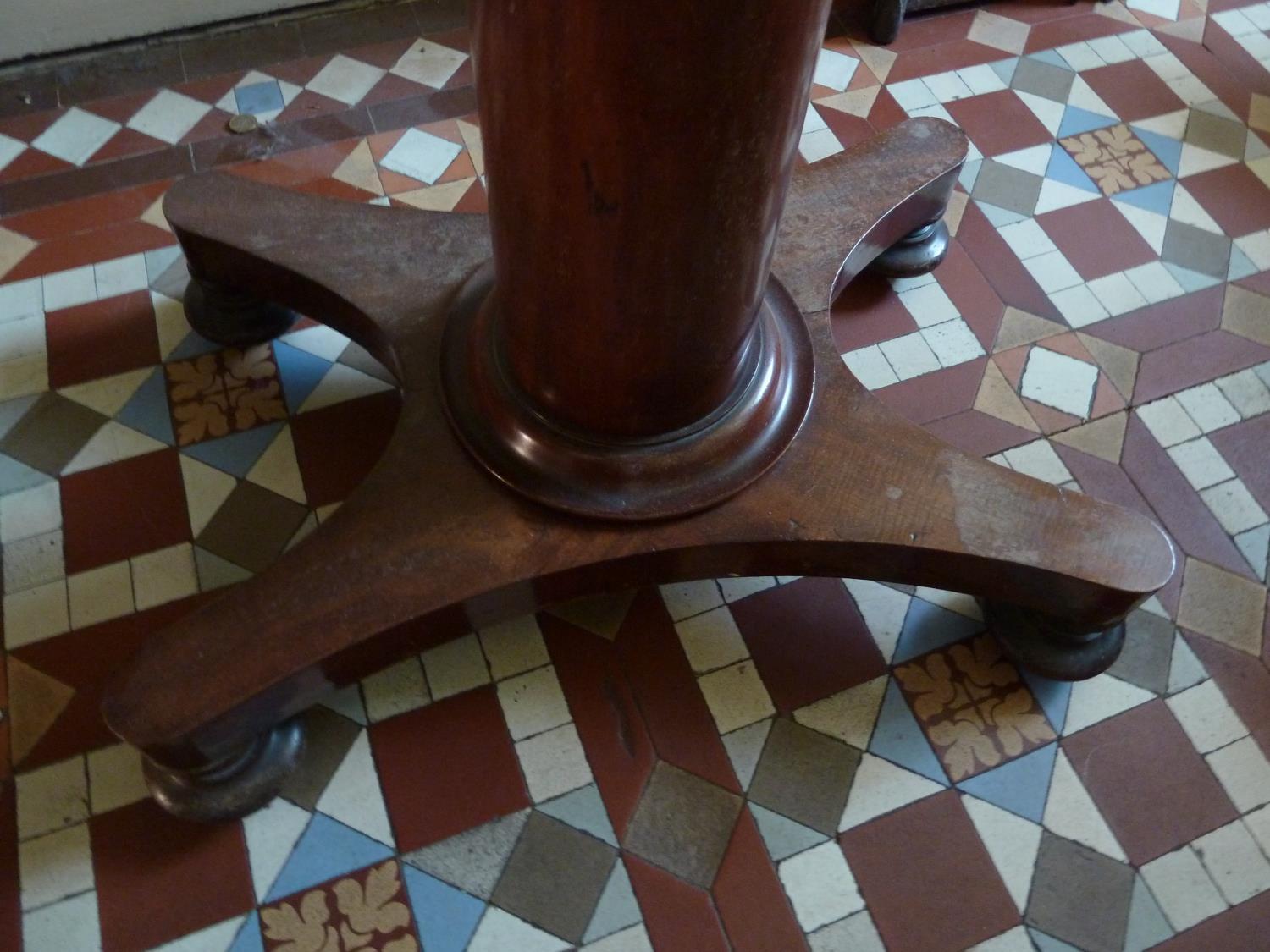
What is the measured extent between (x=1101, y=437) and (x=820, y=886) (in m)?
0.64

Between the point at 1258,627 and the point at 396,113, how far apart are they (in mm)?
1307

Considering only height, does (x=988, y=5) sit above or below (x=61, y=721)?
above

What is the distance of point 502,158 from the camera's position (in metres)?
0.67

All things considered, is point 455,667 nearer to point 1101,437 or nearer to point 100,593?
point 100,593

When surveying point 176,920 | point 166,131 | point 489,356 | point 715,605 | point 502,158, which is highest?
point 502,158

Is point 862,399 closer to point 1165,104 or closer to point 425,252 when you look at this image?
point 425,252

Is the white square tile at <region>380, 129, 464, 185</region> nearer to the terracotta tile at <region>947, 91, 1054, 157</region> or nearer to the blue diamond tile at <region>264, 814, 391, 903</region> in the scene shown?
the terracotta tile at <region>947, 91, 1054, 157</region>

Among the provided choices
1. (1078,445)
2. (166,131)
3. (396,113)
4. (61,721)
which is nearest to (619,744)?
(61,721)

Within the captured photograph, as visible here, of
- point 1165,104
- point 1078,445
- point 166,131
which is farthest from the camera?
point 1165,104

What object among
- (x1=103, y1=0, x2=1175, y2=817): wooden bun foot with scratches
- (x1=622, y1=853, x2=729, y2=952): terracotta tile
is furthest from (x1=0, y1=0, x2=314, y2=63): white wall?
(x1=622, y1=853, x2=729, y2=952): terracotta tile

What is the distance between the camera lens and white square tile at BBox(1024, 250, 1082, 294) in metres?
1.31

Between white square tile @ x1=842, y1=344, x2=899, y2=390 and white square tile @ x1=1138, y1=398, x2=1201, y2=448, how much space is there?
1.02ft

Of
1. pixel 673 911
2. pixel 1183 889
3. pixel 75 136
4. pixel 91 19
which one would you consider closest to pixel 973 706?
pixel 1183 889

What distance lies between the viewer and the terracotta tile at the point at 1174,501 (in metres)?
1.11
